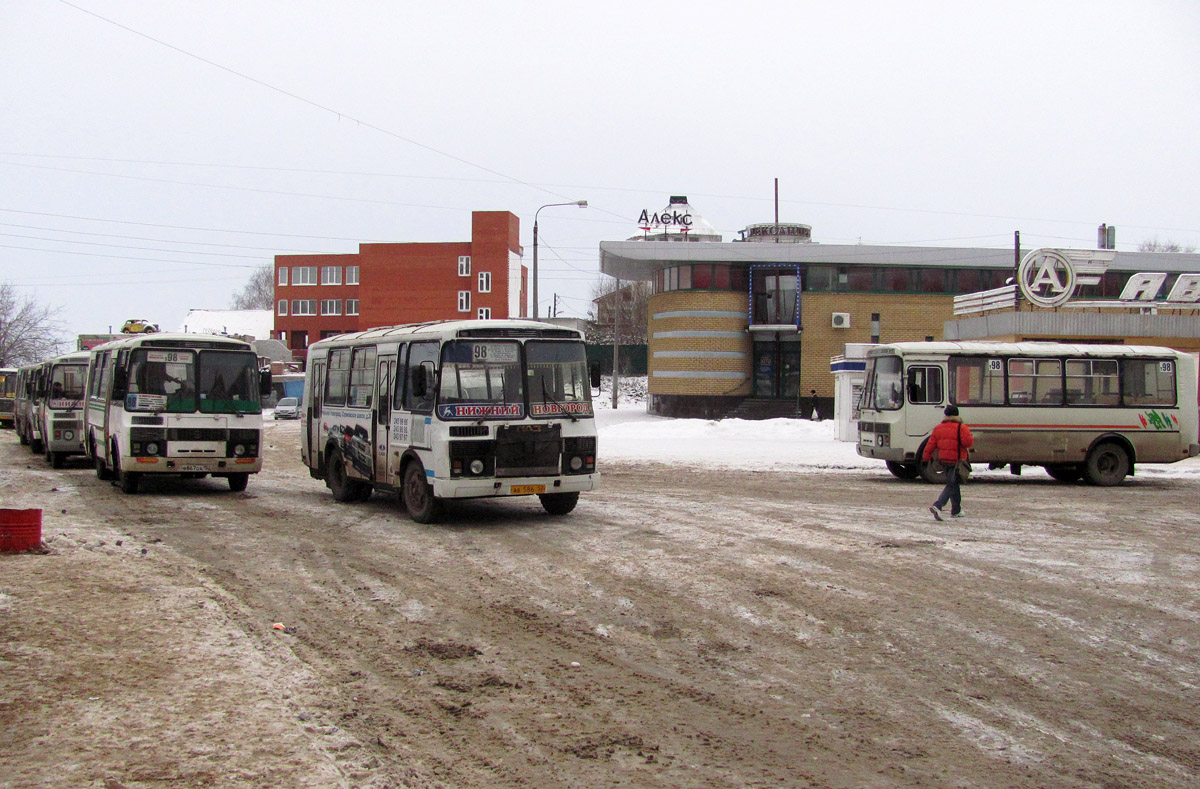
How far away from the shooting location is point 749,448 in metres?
30.8

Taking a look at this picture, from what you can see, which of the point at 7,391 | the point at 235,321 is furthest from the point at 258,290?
the point at 7,391

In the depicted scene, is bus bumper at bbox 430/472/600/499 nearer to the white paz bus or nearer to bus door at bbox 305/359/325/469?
bus door at bbox 305/359/325/469

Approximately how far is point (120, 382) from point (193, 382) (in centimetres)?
127

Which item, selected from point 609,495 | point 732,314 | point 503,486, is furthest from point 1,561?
point 732,314

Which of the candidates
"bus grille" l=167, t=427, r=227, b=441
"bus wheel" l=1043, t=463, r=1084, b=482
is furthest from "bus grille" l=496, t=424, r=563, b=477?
"bus wheel" l=1043, t=463, r=1084, b=482

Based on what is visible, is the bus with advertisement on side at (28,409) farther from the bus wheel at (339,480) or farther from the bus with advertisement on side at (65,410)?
the bus wheel at (339,480)

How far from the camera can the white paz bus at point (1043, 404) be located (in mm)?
21938

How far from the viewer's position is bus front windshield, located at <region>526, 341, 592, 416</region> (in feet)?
46.3

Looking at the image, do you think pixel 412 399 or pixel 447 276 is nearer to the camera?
pixel 412 399

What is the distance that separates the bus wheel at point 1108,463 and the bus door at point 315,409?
15844 millimetres

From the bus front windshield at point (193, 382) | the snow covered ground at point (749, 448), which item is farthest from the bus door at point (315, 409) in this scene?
the snow covered ground at point (749, 448)

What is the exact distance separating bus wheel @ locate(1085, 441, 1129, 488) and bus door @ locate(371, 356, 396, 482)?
15.2 meters

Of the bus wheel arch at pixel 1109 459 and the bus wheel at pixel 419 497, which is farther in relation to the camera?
the bus wheel arch at pixel 1109 459

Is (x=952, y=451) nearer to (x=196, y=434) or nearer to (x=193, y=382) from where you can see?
(x=196, y=434)
